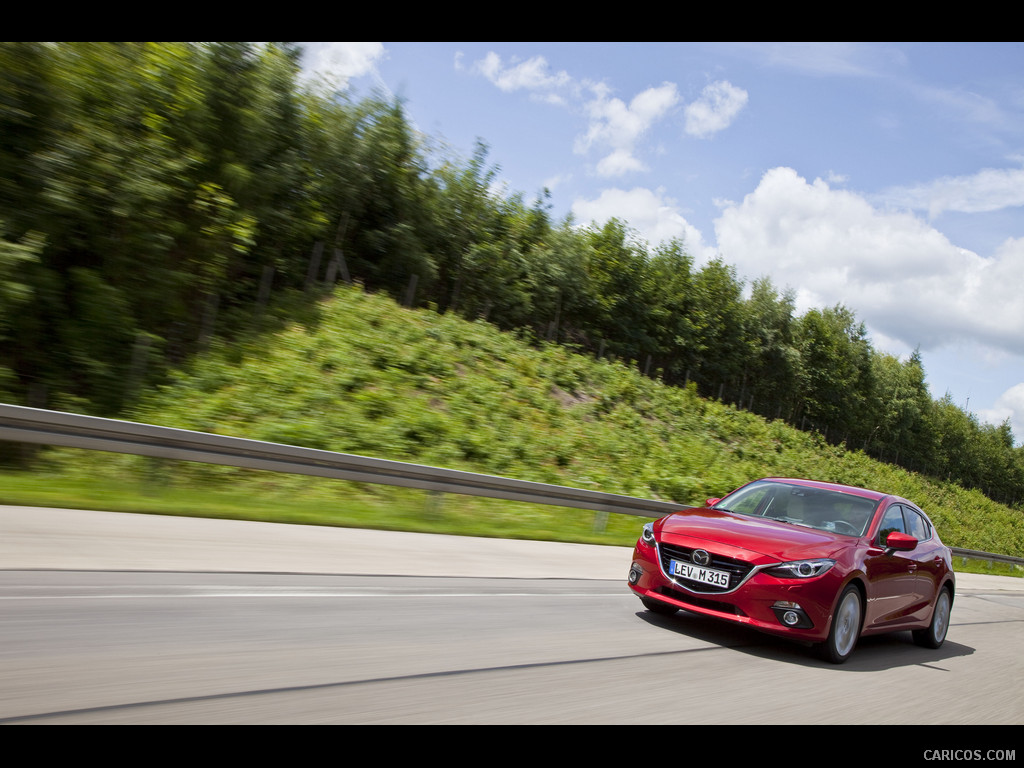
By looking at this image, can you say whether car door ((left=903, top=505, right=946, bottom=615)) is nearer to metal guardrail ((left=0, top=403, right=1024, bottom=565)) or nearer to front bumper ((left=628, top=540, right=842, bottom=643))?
front bumper ((left=628, top=540, right=842, bottom=643))

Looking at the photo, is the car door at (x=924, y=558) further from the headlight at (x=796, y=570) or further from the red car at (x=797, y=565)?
the headlight at (x=796, y=570)

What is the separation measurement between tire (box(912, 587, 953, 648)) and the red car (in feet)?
0.10

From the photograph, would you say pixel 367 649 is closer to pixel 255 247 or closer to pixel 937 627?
pixel 937 627

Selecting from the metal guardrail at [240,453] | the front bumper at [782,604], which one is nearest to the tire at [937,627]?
the front bumper at [782,604]

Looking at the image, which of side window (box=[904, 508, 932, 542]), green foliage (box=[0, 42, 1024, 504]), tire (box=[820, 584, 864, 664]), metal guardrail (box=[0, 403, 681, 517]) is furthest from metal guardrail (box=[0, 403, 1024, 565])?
tire (box=[820, 584, 864, 664])

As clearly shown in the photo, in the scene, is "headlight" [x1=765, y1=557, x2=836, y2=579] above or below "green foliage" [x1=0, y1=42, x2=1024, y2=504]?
below

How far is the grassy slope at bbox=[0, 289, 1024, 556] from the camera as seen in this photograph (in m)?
12.6

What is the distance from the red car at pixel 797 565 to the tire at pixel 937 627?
0.03 m

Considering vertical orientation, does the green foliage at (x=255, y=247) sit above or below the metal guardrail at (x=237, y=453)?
above

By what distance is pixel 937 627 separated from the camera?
9102mm

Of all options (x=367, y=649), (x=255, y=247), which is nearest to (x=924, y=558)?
(x=367, y=649)

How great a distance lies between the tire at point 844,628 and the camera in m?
6.78
